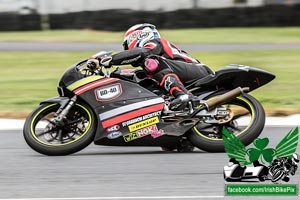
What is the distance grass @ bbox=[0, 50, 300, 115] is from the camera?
1216 cm

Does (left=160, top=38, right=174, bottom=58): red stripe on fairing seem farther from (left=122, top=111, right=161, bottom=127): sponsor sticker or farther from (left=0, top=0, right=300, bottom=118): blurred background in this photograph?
(left=0, top=0, right=300, bottom=118): blurred background

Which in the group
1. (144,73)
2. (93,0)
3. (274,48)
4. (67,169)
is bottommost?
(93,0)

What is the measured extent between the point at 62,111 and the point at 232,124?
68.5 inches

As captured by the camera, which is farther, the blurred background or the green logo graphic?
the blurred background

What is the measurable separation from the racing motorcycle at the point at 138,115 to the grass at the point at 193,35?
1815 centimetres

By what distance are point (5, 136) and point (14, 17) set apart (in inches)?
831

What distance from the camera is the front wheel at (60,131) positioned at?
308 inches

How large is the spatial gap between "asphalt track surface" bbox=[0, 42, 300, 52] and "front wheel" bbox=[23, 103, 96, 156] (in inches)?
593

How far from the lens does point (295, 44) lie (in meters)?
24.6

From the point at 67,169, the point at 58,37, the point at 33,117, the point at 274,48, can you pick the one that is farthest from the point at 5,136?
the point at 58,37

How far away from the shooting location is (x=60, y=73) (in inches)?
668

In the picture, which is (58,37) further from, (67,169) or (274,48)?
(67,169)

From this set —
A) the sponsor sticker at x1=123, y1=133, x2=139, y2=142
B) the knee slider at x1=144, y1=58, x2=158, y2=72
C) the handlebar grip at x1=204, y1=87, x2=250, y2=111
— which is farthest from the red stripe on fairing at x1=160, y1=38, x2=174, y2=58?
the sponsor sticker at x1=123, y1=133, x2=139, y2=142

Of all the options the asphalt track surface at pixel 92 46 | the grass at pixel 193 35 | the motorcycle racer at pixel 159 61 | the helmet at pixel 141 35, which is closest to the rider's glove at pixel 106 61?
the motorcycle racer at pixel 159 61
